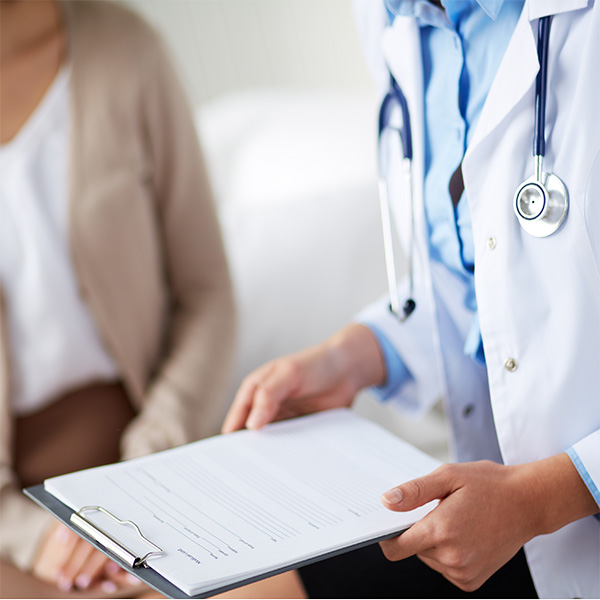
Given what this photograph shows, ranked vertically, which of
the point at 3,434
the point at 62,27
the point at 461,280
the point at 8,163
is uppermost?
the point at 62,27

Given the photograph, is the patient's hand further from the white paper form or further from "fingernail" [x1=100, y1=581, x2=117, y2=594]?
the white paper form

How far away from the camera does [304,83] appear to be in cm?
224

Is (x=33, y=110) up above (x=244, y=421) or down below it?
above

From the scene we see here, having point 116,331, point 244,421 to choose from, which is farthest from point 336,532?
point 116,331

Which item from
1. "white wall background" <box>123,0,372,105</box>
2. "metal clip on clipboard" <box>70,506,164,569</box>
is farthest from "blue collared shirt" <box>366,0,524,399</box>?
"white wall background" <box>123,0,372,105</box>

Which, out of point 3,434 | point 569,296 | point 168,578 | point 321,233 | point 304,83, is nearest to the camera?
point 168,578

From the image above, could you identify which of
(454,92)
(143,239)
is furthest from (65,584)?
(454,92)

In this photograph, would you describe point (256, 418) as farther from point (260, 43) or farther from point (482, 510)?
point (260, 43)

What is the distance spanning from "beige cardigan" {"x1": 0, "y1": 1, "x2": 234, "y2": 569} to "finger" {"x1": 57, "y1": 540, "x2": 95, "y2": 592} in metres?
0.11

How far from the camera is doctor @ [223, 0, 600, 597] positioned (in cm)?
62

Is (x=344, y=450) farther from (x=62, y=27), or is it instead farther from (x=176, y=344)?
(x=62, y=27)

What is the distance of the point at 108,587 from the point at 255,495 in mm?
367

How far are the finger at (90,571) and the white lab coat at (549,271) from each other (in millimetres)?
508

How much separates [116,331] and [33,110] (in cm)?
34
